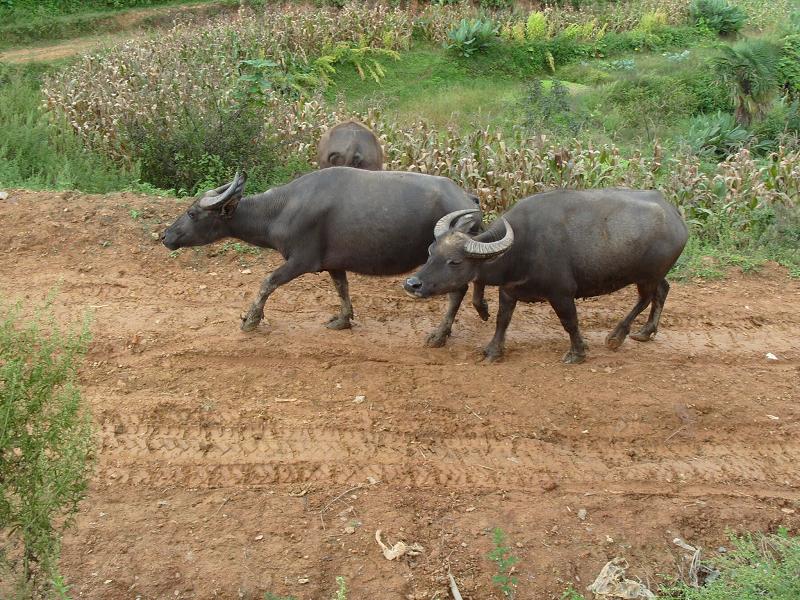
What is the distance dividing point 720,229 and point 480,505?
22.8 ft

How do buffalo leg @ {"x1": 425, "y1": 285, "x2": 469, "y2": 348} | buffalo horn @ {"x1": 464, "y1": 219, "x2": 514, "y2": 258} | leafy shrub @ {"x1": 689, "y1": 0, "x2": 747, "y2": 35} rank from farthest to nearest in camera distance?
leafy shrub @ {"x1": 689, "y1": 0, "x2": 747, "y2": 35}, buffalo leg @ {"x1": 425, "y1": 285, "x2": 469, "y2": 348}, buffalo horn @ {"x1": 464, "y1": 219, "x2": 514, "y2": 258}

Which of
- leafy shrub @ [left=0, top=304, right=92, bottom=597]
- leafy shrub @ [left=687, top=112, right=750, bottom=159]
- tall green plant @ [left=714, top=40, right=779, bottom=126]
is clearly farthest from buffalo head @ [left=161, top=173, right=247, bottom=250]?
tall green plant @ [left=714, top=40, right=779, bottom=126]

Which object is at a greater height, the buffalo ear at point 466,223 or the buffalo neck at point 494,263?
the buffalo ear at point 466,223

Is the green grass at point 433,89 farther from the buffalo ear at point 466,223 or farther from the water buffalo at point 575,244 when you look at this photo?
the buffalo ear at point 466,223

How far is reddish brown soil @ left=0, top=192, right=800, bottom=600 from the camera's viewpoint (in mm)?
5305

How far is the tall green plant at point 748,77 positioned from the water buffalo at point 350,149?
8955 mm

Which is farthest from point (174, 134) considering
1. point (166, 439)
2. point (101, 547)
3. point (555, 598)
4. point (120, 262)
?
point (555, 598)

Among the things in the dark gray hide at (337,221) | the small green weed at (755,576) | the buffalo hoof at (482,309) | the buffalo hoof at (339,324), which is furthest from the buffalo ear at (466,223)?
the small green weed at (755,576)

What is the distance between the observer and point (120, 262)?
9.42 metres

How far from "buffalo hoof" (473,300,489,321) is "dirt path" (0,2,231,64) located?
13566 mm

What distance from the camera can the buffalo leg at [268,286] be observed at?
26.2 ft

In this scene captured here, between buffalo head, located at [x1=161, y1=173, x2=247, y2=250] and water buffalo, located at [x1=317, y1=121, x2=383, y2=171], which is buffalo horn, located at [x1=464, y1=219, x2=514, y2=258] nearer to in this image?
buffalo head, located at [x1=161, y1=173, x2=247, y2=250]

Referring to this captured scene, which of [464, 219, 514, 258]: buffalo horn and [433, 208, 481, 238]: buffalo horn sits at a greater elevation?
[433, 208, 481, 238]: buffalo horn

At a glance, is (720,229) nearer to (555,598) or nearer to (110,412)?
(555,598)
